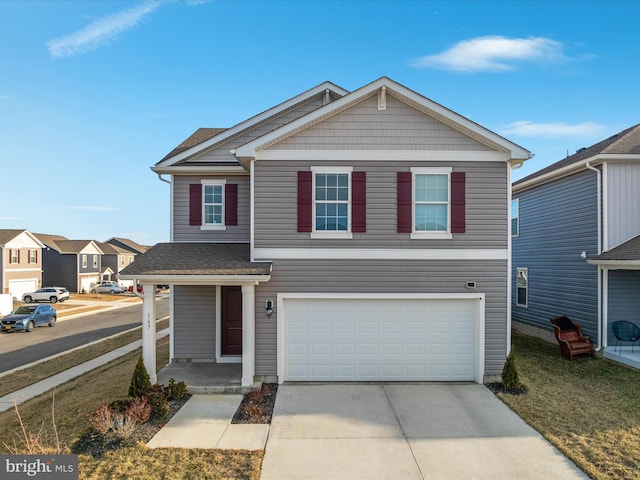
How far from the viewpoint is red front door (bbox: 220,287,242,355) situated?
10.7 meters

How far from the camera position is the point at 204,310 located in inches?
420

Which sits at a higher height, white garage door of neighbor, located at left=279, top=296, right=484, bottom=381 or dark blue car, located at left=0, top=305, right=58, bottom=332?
white garage door of neighbor, located at left=279, top=296, right=484, bottom=381

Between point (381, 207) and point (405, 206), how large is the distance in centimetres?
60

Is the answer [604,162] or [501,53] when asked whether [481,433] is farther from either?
[501,53]

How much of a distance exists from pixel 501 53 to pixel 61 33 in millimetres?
15114

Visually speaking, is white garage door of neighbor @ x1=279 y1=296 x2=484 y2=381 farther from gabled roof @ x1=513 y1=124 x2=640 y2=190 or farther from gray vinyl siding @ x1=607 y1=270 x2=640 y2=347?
gabled roof @ x1=513 y1=124 x2=640 y2=190

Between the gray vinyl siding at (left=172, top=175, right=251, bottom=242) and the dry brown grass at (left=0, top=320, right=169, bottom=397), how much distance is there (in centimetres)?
642

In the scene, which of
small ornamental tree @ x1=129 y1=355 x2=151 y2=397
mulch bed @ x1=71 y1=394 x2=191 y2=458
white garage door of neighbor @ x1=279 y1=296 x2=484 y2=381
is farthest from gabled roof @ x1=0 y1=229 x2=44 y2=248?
white garage door of neighbor @ x1=279 y1=296 x2=484 y2=381

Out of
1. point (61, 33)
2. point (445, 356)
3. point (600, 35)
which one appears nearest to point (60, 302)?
point (61, 33)

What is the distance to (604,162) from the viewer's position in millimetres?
11133

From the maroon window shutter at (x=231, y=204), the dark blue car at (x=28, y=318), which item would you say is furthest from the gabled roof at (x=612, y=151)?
the dark blue car at (x=28, y=318)

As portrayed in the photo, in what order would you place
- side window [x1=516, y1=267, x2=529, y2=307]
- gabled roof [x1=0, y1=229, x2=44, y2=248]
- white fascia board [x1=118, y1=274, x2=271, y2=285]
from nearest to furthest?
white fascia board [x1=118, y1=274, x2=271, y2=285] < side window [x1=516, y1=267, x2=529, y2=307] < gabled roof [x1=0, y1=229, x2=44, y2=248]

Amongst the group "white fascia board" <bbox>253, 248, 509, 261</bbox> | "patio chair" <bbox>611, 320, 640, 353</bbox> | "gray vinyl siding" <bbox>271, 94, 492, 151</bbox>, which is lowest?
"patio chair" <bbox>611, 320, 640, 353</bbox>

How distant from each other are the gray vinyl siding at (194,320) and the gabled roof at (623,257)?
11538mm
